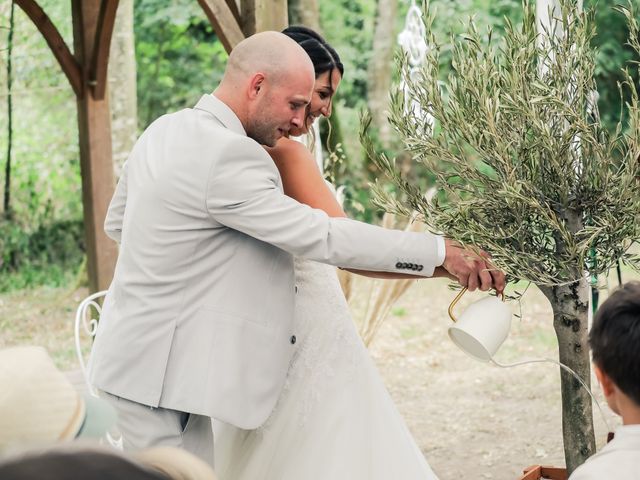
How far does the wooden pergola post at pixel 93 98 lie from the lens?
629 centimetres

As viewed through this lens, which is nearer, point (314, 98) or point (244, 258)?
point (244, 258)

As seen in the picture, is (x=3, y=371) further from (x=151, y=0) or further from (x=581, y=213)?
(x=151, y=0)

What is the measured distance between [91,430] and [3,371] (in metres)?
0.17

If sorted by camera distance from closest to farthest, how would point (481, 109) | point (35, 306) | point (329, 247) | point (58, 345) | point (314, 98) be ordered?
point (481, 109)
point (329, 247)
point (314, 98)
point (58, 345)
point (35, 306)

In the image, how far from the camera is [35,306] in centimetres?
1034

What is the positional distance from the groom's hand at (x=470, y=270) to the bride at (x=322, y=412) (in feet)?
1.67

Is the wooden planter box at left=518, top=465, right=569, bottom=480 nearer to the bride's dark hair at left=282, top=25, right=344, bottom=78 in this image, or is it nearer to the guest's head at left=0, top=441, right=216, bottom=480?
the bride's dark hair at left=282, top=25, right=344, bottom=78

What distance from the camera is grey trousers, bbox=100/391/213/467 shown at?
2615 mm

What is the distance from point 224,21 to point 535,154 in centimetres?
252

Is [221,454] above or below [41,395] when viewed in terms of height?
below

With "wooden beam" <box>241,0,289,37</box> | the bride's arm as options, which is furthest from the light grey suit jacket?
"wooden beam" <box>241,0,289,37</box>

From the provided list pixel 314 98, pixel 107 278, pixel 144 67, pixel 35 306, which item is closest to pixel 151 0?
pixel 144 67

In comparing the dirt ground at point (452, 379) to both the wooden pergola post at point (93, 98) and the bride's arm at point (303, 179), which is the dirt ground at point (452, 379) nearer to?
the wooden pergola post at point (93, 98)

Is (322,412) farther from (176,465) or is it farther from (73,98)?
(73,98)
